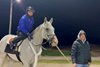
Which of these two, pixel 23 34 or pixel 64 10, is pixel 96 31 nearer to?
pixel 64 10

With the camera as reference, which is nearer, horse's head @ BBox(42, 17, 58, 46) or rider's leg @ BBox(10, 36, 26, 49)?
horse's head @ BBox(42, 17, 58, 46)

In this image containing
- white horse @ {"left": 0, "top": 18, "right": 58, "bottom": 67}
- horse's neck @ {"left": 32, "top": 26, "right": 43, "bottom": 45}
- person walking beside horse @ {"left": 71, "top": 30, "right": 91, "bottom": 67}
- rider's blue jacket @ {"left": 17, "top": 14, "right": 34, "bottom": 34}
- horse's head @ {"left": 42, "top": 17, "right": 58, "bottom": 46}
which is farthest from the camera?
rider's blue jacket @ {"left": 17, "top": 14, "right": 34, "bottom": 34}

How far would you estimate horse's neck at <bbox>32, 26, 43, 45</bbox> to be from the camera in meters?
11.0

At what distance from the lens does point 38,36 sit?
11.0m

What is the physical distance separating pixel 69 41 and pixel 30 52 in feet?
104

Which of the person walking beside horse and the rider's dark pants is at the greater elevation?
the rider's dark pants

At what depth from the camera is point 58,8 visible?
1453 inches

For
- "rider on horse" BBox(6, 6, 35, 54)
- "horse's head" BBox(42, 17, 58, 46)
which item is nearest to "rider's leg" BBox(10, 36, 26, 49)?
"rider on horse" BBox(6, 6, 35, 54)

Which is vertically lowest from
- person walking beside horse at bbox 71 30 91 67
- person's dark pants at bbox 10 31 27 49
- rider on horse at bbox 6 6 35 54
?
person walking beside horse at bbox 71 30 91 67

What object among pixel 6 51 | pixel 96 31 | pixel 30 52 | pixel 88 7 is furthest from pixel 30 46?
pixel 96 31

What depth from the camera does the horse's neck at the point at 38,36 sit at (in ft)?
36.1

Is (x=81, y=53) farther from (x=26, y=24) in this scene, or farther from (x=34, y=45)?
(x=26, y=24)

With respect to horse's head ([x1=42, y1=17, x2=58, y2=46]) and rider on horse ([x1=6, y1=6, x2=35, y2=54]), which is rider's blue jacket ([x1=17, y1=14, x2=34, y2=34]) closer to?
rider on horse ([x1=6, y1=6, x2=35, y2=54])

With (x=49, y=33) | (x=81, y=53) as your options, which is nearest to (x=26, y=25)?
(x=49, y=33)
